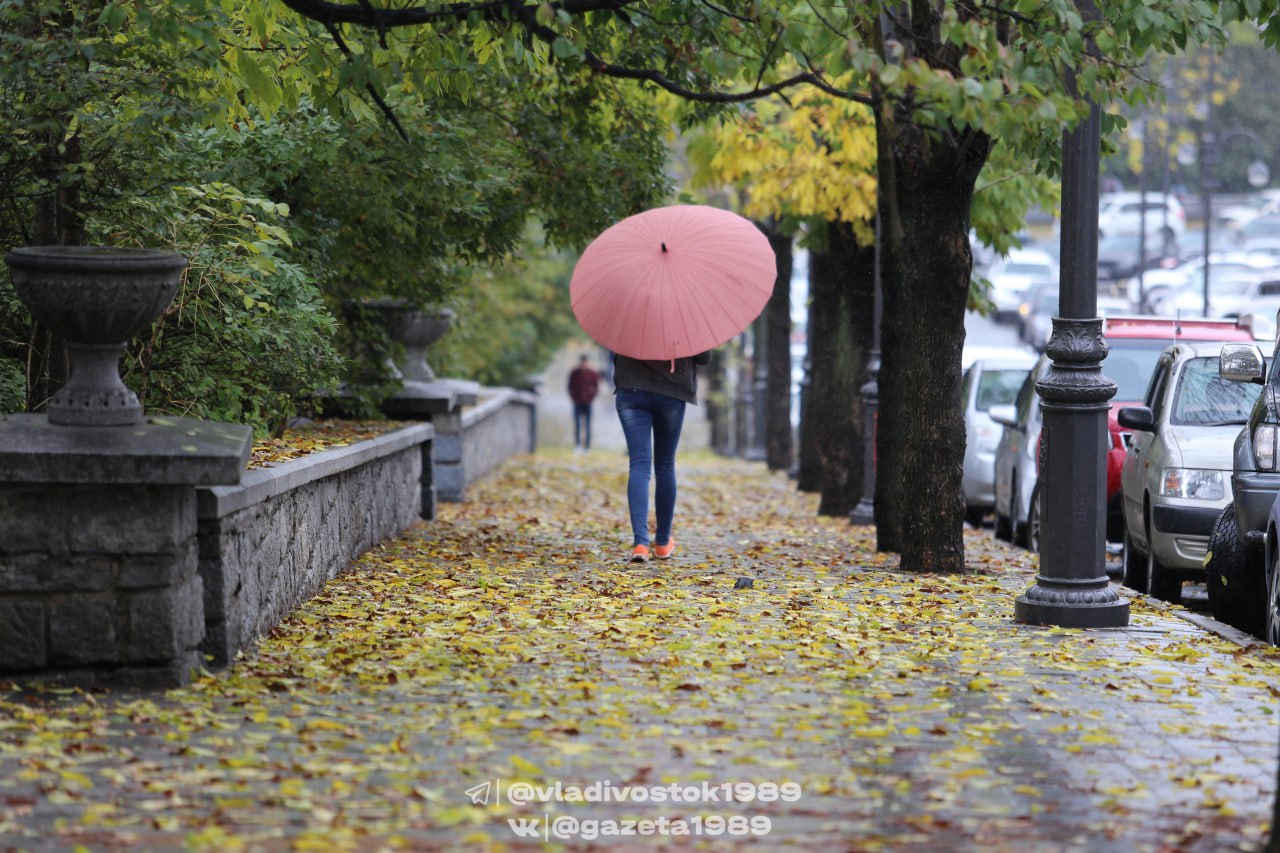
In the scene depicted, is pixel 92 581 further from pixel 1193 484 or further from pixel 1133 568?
pixel 1133 568

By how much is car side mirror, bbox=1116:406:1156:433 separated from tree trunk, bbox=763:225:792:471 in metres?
11.9

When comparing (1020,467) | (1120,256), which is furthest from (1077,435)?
(1120,256)

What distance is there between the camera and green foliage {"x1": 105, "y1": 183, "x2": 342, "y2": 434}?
947 centimetres

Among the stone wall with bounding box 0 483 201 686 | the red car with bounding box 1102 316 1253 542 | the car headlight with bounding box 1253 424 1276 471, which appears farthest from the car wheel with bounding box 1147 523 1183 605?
the stone wall with bounding box 0 483 201 686

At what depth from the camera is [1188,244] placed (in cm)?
7025

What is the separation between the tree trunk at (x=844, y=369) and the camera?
17688 millimetres

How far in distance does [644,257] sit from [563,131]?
4038mm

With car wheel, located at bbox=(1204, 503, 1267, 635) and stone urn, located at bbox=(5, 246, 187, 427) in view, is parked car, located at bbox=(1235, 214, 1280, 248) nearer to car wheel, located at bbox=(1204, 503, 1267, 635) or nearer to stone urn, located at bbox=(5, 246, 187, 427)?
car wheel, located at bbox=(1204, 503, 1267, 635)

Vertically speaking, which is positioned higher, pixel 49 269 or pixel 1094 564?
pixel 49 269

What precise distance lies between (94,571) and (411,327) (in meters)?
10.7

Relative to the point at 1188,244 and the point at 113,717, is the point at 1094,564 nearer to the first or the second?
the point at 113,717

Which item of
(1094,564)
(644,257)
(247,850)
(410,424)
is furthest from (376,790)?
(410,424)

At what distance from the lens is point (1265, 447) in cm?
1000

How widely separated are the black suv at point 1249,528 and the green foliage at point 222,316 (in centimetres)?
517
